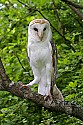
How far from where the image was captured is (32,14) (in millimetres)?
4871

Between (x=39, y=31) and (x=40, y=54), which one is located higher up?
(x=39, y=31)

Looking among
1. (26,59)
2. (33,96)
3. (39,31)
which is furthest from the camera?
(26,59)

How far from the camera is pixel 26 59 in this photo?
440cm

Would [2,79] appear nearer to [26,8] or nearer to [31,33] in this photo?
[31,33]

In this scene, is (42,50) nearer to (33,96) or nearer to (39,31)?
(39,31)

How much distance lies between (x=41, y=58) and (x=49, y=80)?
0.18m

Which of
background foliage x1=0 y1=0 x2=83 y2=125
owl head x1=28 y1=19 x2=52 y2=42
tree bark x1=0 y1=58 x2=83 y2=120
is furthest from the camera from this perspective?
background foliage x1=0 y1=0 x2=83 y2=125

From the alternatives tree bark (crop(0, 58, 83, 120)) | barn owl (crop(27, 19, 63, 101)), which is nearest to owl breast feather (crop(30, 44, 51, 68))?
barn owl (crop(27, 19, 63, 101))

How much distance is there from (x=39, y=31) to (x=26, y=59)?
4.76ft

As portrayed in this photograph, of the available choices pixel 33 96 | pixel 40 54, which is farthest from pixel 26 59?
pixel 33 96

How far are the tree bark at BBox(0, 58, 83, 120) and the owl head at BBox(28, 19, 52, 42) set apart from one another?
0.42 meters

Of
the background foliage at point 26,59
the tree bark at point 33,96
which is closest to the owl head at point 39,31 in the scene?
the tree bark at point 33,96

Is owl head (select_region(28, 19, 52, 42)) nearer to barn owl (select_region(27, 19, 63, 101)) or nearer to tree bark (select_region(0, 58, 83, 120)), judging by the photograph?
barn owl (select_region(27, 19, 63, 101))

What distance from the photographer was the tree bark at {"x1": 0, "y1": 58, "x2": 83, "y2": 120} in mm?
2666
